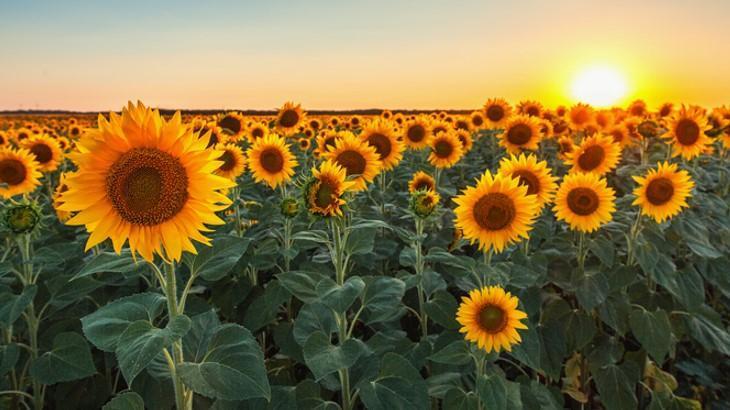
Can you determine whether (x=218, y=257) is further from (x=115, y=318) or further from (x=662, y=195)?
(x=662, y=195)

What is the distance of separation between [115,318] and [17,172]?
481 centimetres

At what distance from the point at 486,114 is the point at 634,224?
18.7ft

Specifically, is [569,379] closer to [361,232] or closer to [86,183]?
[361,232]

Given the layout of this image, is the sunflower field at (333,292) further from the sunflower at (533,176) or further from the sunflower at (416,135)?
the sunflower at (416,135)

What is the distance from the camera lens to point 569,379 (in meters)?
4.08

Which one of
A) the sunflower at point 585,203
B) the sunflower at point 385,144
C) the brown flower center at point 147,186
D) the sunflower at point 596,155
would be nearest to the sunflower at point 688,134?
the sunflower at point 596,155

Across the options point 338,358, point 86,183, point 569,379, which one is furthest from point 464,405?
point 86,183

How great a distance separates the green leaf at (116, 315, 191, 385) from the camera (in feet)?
5.86

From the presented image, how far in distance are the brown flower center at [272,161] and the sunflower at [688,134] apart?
4.63 m

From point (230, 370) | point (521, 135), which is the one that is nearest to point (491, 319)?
point (230, 370)

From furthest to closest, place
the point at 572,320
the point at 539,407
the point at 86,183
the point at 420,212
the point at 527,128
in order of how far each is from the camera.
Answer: the point at 527,128 < the point at 572,320 < the point at 420,212 < the point at 539,407 < the point at 86,183

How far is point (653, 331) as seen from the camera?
3.69 meters

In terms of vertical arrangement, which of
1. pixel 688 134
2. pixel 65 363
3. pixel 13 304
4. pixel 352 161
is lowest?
pixel 65 363

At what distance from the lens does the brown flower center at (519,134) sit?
7.50 metres
